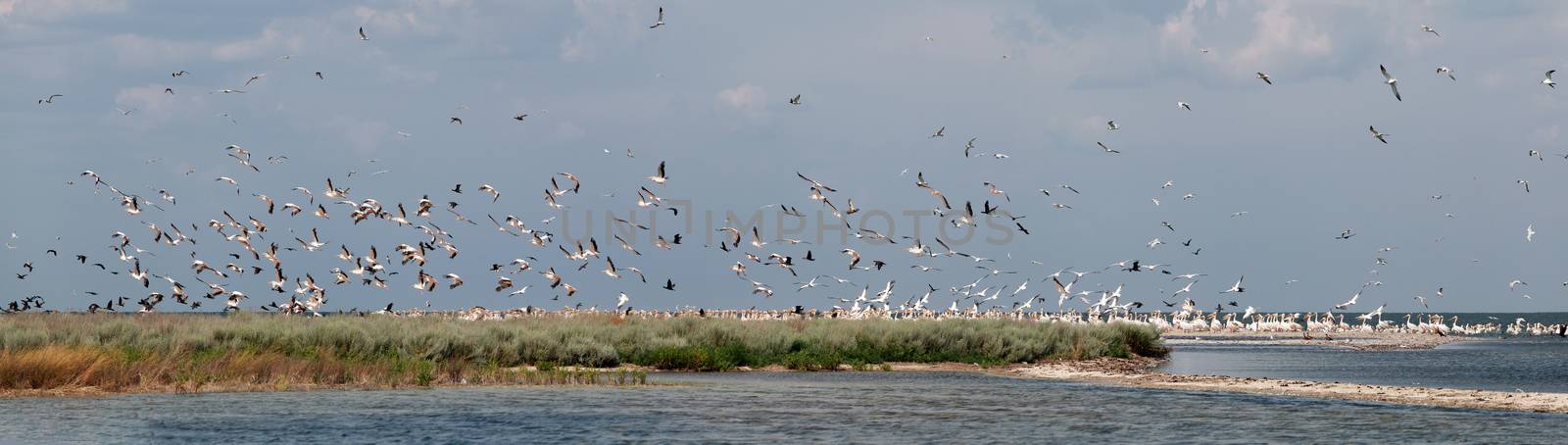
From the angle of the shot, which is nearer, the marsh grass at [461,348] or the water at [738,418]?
the water at [738,418]

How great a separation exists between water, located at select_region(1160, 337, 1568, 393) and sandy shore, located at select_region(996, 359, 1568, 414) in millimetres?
3603

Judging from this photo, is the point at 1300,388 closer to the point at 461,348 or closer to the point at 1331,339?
the point at 461,348

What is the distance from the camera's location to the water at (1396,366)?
42312 millimetres

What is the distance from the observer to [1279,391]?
3438 centimetres

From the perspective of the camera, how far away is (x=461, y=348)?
4250cm

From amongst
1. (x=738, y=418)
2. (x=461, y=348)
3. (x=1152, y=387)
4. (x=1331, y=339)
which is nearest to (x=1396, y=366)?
(x=1152, y=387)

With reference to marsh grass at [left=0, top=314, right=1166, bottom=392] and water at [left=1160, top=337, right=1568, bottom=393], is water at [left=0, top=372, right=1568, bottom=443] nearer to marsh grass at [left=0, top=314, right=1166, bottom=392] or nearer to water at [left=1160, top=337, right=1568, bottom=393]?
marsh grass at [left=0, top=314, right=1166, bottom=392]

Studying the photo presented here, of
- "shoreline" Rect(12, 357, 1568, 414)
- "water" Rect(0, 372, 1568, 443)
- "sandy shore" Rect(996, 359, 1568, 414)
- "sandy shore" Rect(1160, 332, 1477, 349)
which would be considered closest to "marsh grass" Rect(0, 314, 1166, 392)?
"shoreline" Rect(12, 357, 1568, 414)

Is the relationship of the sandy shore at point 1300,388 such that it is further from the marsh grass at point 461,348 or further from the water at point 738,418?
the marsh grass at point 461,348

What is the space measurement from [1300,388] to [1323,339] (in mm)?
62488

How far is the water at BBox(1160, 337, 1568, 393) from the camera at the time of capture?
42312mm

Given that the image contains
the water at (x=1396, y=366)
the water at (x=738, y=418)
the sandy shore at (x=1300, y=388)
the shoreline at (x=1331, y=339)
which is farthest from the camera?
the shoreline at (x=1331, y=339)

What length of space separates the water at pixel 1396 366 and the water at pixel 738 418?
37.0ft

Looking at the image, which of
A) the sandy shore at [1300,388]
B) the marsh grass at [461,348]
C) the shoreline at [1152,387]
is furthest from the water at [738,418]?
the marsh grass at [461,348]
